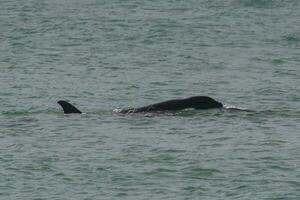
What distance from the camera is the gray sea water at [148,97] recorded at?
889 inches

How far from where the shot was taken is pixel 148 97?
3444cm

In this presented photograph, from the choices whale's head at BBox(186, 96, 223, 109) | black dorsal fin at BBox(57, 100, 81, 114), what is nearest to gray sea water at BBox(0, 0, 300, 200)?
black dorsal fin at BBox(57, 100, 81, 114)

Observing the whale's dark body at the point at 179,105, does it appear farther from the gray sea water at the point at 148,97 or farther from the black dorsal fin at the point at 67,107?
the gray sea water at the point at 148,97

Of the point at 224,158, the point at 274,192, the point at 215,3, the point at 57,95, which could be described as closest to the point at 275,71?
the point at 57,95

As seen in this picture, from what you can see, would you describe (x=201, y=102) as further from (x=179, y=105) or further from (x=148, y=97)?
(x=148, y=97)

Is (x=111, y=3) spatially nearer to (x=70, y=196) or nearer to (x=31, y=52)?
(x=31, y=52)

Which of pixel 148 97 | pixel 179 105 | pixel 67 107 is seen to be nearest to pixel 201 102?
pixel 179 105

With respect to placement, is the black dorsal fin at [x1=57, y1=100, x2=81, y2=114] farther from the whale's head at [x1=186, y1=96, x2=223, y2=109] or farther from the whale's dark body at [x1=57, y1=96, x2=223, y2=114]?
the whale's head at [x1=186, y1=96, x2=223, y2=109]

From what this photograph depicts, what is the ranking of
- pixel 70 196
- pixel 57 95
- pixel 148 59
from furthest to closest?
1. pixel 148 59
2. pixel 57 95
3. pixel 70 196

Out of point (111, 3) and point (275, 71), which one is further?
point (111, 3)

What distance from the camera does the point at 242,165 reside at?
23750 millimetres

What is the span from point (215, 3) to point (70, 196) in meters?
43.8

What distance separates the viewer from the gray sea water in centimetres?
2258

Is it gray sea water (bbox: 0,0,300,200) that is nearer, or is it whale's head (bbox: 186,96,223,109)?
gray sea water (bbox: 0,0,300,200)
